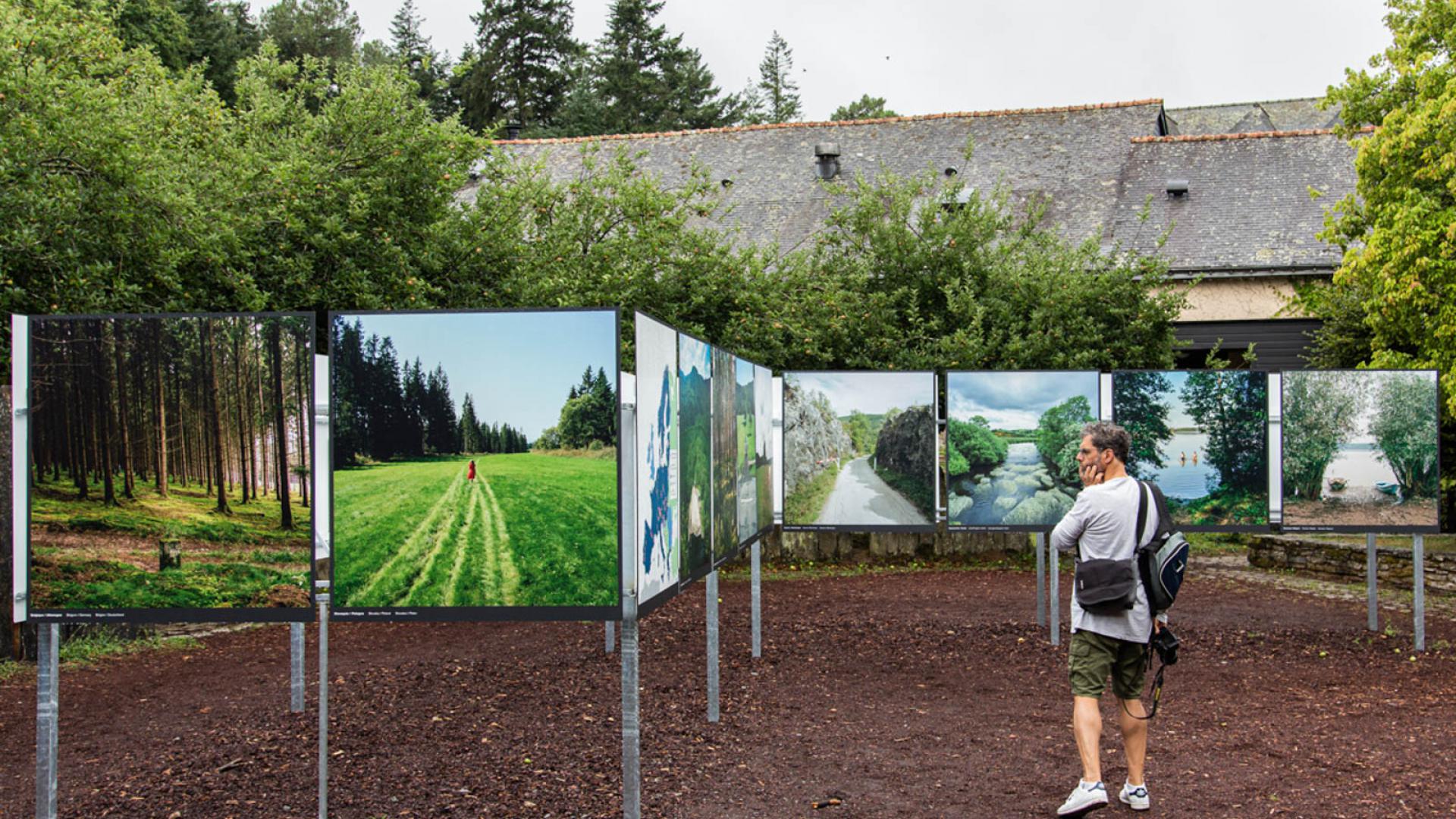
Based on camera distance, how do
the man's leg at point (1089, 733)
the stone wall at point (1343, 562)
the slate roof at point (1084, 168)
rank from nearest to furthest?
the man's leg at point (1089, 733) < the stone wall at point (1343, 562) < the slate roof at point (1084, 168)

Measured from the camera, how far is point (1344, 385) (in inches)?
450

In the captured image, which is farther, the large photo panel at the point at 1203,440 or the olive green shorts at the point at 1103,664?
the large photo panel at the point at 1203,440

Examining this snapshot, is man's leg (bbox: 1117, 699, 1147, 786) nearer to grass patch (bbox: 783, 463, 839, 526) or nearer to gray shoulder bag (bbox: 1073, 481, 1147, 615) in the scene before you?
gray shoulder bag (bbox: 1073, 481, 1147, 615)

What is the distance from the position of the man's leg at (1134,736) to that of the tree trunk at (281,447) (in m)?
4.07

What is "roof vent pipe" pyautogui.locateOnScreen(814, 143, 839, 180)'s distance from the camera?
28.6 m

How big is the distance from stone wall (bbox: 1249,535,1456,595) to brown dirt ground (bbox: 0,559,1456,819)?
2592 millimetres

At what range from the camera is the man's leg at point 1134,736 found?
6.18 meters

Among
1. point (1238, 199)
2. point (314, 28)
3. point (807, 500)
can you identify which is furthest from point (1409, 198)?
point (314, 28)

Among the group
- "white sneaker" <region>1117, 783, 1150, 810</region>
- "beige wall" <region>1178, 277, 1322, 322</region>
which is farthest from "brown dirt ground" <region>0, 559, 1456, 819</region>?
"beige wall" <region>1178, 277, 1322, 322</region>

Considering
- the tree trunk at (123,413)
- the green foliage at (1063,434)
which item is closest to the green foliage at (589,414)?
the tree trunk at (123,413)

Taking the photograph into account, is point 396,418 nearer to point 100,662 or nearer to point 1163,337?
point 100,662

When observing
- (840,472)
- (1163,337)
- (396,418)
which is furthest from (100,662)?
(1163,337)

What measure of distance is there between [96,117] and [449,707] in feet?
18.1

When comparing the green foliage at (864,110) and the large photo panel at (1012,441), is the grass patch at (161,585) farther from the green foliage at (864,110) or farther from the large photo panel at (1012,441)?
the green foliage at (864,110)
